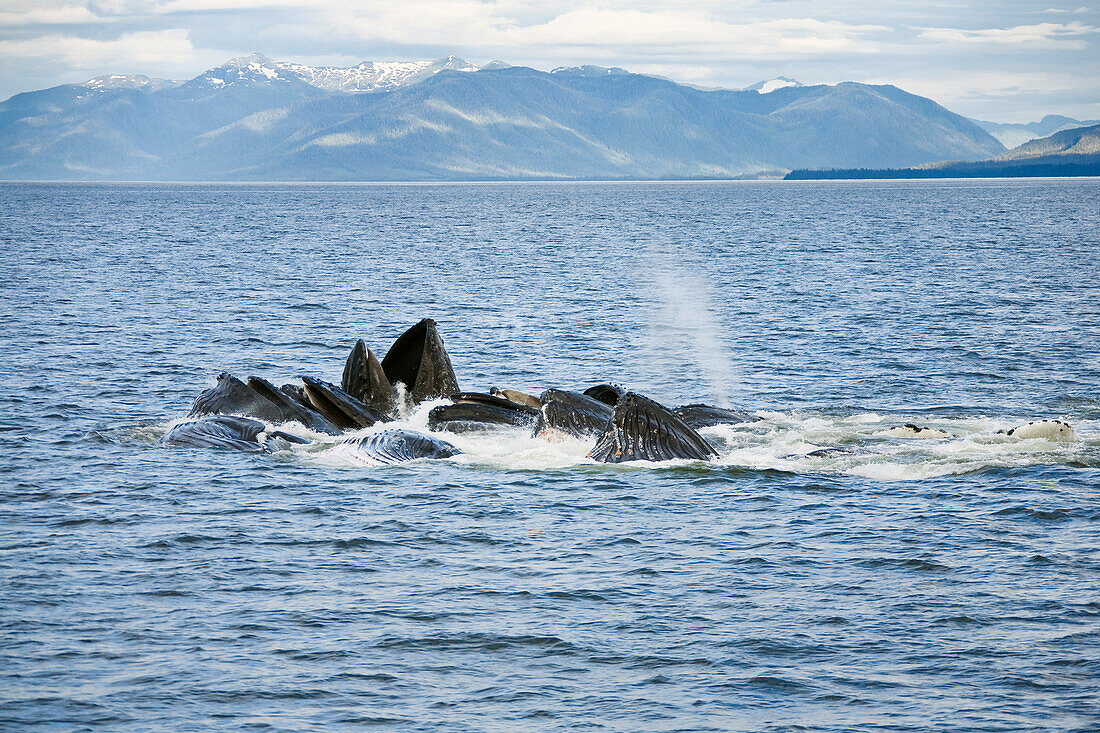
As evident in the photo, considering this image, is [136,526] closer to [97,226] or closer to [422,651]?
[422,651]

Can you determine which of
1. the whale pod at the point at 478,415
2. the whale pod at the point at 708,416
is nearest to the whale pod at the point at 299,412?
the whale pod at the point at 478,415

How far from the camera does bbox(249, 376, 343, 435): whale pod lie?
23.2 m

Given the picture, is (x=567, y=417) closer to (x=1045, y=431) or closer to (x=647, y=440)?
(x=647, y=440)

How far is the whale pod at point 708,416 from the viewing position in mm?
24106

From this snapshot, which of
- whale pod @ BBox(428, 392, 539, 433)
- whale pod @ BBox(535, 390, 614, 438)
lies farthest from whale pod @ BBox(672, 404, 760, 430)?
whale pod @ BBox(428, 392, 539, 433)

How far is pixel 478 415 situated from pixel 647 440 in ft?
12.1

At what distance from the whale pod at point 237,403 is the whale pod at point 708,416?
302 inches

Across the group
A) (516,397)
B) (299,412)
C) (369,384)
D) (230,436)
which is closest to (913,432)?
(516,397)

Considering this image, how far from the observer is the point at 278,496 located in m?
19.5

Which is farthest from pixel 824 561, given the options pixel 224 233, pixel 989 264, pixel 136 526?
pixel 224 233

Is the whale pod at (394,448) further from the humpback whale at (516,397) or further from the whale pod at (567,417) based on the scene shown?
the humpback whale at (516,397)

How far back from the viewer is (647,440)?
21594mm

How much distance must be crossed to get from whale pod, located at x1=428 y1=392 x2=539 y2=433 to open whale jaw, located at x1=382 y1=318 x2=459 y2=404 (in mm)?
1408

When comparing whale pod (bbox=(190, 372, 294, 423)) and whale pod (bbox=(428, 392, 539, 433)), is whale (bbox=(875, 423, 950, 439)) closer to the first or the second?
whale pod (bbox=(428, 392, 539, 433))
